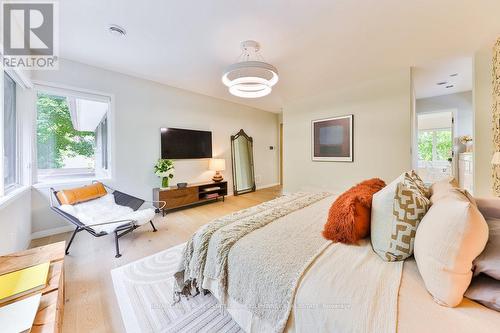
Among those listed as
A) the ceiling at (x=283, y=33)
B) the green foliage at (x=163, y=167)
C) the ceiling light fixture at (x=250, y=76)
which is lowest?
the green foliage at (x=163, y=167)

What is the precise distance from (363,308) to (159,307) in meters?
1.45

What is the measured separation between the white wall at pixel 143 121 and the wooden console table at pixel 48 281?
2019 millimetres

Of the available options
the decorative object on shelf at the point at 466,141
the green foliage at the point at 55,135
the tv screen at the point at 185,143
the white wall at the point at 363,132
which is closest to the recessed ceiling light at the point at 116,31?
the green foliage at the point at 55,135

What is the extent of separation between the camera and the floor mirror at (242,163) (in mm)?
5482

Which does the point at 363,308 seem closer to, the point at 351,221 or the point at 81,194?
the point at 351,221

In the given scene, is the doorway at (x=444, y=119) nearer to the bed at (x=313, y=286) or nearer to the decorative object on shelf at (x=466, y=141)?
the decorative object on shelf at (x=466, y=141)

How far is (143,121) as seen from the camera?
12.4 ft

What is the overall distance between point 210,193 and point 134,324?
3229 mm

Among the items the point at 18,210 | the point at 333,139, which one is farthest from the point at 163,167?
the point at 333,139

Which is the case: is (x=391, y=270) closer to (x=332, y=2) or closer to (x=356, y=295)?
(x=356, y=295)

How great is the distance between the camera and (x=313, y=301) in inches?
32.8

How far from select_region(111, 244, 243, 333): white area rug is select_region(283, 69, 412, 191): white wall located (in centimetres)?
344

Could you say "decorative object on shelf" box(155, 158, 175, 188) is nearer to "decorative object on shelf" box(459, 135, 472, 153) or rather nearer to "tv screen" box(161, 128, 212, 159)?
"tv screen" box(161, 128, 212, 159)

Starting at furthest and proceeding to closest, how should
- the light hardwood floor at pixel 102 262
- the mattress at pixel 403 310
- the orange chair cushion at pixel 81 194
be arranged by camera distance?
the orange chair cushion at pixel 81 194
the light hardwood floor at pixel 102 262
the mattress at pixel 403 310
